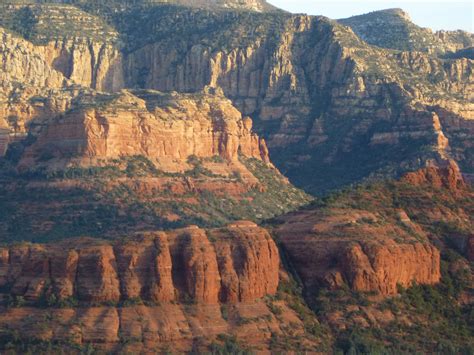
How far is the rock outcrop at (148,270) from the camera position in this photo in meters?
146

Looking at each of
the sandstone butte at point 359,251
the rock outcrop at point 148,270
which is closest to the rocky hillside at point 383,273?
the sandstone butte at point 359,251

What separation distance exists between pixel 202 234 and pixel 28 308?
13.7 m

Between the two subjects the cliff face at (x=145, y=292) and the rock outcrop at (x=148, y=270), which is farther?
the rock outcrop at (x=148, y=270)

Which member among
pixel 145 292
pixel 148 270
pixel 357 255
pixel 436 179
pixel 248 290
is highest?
pixel 436 179

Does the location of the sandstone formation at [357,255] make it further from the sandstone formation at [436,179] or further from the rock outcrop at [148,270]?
the sandstone formation at [436,179]

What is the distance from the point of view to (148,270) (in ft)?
486

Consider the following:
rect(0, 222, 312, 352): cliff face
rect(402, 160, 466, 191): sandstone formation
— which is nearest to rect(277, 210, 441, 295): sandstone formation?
rect(0, 222, 312, 352): cliff face

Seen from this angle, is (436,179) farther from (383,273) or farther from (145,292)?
(145,292)

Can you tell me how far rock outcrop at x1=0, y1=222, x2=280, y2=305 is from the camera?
480 feet

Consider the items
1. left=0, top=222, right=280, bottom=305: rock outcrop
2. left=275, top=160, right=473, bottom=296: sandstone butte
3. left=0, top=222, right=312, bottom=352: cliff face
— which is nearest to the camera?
left=0, top=222, right=312, bottom=352: cliff face

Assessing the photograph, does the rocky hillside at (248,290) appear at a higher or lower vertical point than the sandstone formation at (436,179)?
lower

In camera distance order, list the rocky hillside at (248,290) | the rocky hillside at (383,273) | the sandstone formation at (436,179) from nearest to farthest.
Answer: the rocky hillside at (248,290) < the rocky hillside at (383,273) < the sandstone formation at (436,179)

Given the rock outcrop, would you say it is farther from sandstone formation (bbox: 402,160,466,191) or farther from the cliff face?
sandstone formation (bbox: 402,160,466,191)

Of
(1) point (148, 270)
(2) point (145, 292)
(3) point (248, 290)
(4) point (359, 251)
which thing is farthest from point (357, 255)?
(2) point (145, 292)
